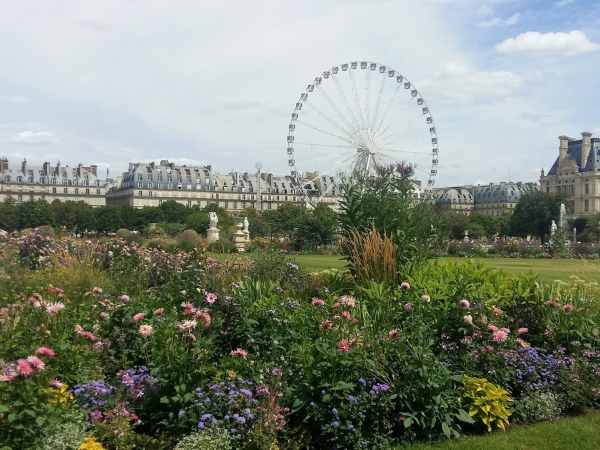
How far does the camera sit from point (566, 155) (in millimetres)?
110812

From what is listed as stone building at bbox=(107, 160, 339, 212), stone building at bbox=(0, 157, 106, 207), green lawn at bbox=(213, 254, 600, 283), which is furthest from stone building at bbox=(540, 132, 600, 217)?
green lawn at bbox=(213, 254, 600, 283)

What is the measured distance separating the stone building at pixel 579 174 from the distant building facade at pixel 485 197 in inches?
435

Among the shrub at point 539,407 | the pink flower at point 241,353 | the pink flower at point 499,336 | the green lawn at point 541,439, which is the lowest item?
the green lawn at point 541,439

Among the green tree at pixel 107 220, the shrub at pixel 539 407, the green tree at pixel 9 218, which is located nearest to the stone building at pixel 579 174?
the green tree at pixel 107 220

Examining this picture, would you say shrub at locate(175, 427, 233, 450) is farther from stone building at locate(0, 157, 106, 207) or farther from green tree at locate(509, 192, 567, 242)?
stone building at locate(0, 157, 106, 207)

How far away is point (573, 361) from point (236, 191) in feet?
320

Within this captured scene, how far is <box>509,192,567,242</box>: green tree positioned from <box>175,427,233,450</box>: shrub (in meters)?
56.7

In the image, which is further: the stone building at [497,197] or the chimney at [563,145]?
the stone building at [497,197]

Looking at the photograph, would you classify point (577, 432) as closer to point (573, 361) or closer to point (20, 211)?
point (573, 361)

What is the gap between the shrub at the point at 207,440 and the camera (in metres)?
3.59

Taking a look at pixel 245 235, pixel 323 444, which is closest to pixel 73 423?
pixel 323 444

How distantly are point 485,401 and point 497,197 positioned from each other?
130m

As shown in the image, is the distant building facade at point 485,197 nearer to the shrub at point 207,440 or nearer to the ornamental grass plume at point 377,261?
the ornamental grass plume at point 377,261

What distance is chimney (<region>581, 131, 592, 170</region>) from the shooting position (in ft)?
350
